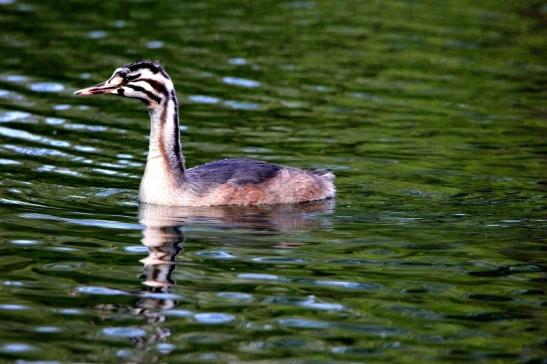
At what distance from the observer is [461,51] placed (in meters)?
26.1

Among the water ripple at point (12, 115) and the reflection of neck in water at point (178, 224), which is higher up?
the water ripple at point (12, 115)

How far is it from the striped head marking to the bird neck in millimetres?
117

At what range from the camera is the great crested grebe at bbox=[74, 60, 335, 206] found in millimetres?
15547

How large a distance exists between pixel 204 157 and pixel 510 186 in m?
4.31

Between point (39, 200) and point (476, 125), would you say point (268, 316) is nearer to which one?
point (39, 200)

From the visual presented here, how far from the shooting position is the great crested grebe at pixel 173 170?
A: 51.0 ft

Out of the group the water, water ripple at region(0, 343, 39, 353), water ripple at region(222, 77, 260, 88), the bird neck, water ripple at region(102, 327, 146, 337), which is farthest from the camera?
water ripple at region(222, 77, 260, 88)

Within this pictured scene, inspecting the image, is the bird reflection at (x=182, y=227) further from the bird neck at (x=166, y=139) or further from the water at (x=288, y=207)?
the bird neck at (x=166, y=139)

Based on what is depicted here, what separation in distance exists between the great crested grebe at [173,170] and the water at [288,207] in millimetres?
268

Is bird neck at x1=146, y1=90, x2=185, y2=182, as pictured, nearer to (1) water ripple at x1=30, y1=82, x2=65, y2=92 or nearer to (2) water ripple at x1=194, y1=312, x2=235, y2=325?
(2) water ripple at x1=194, y1=312, x2=235, y2=325

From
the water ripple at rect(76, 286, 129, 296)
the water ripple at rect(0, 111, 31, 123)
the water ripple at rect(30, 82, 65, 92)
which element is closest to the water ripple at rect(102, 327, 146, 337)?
the water ripple at rect(76, 286, 129, 296)

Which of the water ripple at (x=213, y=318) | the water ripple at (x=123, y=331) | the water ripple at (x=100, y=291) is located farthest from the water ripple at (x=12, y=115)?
the water ripple at (x=123, y=331)

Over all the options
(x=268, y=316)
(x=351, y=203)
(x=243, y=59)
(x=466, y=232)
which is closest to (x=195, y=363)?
(x=268, y=316)

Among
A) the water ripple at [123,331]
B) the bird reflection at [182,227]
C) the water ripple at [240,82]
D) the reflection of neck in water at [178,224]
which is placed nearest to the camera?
the water ripple at [123,331]
